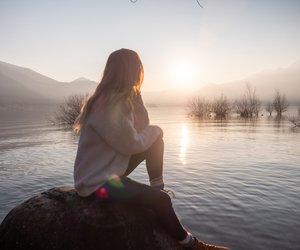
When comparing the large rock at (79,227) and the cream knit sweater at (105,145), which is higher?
the cream knit sweater at (105,145)

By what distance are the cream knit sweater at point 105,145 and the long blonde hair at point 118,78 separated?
0.09m

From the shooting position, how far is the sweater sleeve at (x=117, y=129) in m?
3.54

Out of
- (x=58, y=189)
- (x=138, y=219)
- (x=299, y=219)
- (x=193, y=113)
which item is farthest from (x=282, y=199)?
(x=193, y=113)

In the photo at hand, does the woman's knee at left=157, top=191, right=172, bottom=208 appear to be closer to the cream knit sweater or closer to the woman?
the woman

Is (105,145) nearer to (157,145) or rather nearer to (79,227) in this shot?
(157,145)

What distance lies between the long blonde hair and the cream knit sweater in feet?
0.29

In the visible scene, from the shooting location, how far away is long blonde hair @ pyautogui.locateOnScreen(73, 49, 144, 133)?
3627mm

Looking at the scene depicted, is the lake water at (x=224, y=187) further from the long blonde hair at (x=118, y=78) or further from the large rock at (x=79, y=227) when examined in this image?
the long blonde hair at (x=118, y=78)

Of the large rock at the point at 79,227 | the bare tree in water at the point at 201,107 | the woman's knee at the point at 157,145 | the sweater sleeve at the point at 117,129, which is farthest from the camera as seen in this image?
the bare tree in water at the point at 201,107

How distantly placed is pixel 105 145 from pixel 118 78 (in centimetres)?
76

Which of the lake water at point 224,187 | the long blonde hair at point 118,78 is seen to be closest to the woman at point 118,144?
the long blonde hair at point 118,78

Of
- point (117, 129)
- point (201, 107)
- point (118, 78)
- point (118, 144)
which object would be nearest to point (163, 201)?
point (118, 144)

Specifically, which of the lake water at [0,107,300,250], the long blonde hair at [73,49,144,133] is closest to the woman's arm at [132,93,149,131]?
the long blonde hair at [73,49,144,133]

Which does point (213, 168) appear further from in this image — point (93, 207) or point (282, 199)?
point (93, 207)
